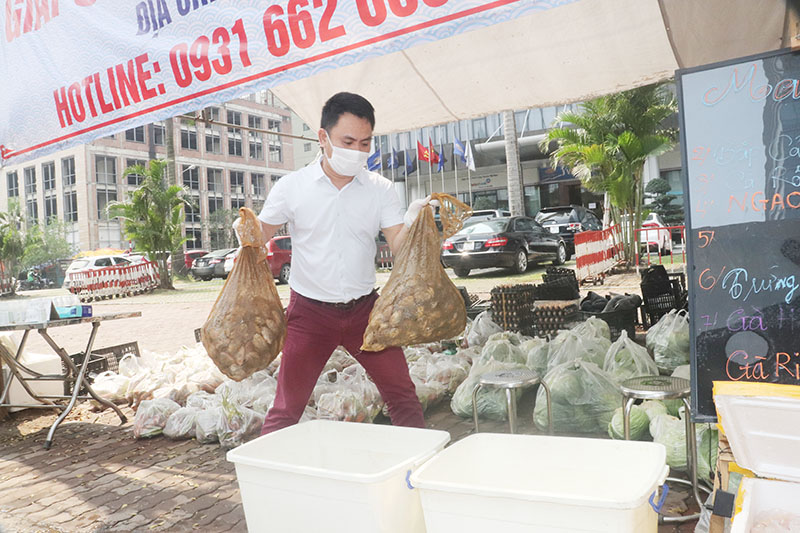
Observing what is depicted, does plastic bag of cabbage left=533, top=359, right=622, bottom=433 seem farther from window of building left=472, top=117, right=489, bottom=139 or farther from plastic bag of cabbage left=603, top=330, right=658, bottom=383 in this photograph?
window of building left=472, top=117, right=489, bottom=139

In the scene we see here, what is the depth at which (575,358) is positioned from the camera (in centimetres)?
413

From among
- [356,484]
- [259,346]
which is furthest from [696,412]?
[259,346]

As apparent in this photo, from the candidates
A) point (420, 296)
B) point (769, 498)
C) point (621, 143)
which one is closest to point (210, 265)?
point (621, 143)

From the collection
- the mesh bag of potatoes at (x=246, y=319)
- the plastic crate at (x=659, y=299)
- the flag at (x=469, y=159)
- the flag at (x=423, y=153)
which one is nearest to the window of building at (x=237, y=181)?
the flag at (x=423, y=153)

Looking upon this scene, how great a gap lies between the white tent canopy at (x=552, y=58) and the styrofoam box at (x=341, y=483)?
307cm

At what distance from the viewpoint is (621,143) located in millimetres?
13398

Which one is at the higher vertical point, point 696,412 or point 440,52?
point 440,52

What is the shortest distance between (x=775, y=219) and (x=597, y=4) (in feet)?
7.73

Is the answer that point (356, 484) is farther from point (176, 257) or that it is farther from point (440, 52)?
point (176, 257)

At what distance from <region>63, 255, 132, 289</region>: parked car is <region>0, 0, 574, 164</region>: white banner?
17.2 m

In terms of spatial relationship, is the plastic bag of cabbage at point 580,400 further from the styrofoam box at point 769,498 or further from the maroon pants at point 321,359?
the styrofoam box at point 769,498

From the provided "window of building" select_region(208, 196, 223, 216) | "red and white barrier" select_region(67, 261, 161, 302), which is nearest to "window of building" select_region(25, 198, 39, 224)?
"window of building" select_region(208, 196, 223, 216)

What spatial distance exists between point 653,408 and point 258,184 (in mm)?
49023

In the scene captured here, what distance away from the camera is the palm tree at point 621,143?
13.5 meters
